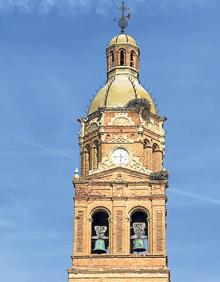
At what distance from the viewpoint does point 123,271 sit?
216ft

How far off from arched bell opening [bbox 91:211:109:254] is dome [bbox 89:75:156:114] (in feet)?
28.0

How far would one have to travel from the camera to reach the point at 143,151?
7156 centimetres

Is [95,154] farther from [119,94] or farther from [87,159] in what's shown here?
[119,94]

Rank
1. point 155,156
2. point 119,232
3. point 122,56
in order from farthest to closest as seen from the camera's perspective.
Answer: point 122,56
point 155,156
point 119,232

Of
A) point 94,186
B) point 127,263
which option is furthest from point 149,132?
point 127,263

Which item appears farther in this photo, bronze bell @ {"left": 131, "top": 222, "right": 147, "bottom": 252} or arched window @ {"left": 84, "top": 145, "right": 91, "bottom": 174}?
arched window @ {"left": 84, "top": 145, "right": 91, "bottom": 174}

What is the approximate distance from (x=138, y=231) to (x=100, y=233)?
2553 mm

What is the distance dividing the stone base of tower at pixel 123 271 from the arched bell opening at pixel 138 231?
3.80 ft

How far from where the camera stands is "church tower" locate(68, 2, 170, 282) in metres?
66.4

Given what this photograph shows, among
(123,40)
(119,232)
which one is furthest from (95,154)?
(123,40)

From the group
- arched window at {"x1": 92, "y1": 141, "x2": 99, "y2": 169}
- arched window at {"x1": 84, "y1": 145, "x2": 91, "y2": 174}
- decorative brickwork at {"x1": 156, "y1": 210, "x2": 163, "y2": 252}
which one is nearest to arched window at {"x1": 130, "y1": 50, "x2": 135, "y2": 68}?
arched window at {"x1": 92, "y1": 141, "x2": 99, "y2": 169}

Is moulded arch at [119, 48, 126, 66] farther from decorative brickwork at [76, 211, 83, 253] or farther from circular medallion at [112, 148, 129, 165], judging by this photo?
decorative brickwork at [76, 211, 83, 253]

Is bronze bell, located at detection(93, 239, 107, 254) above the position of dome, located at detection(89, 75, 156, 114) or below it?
below

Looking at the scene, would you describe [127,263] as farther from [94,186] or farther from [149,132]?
[149,132]
